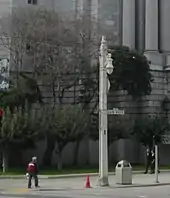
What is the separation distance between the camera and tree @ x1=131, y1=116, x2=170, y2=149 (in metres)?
49.5

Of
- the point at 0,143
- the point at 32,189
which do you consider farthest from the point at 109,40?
the point at 32,189

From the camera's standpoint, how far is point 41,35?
138 feet

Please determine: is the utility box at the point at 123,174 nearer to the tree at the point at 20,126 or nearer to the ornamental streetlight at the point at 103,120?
the ornamental streetlight at the point at 103,120

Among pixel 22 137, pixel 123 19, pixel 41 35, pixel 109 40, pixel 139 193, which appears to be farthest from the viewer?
pixel 123 19

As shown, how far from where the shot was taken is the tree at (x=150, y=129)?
49.5m

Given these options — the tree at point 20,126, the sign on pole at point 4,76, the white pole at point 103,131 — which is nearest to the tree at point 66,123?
the tree at point 20,126

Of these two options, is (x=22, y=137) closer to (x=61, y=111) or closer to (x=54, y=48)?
(x=61, y=111)

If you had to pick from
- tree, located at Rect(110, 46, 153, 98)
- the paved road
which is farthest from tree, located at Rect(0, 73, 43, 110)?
the paved road

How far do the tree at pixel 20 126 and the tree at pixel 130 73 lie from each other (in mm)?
11141

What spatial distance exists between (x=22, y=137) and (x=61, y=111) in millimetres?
3430

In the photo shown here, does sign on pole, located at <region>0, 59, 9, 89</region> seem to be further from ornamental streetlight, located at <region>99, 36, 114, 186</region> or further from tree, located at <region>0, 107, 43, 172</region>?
ornamental streetlight, located at <region>99, 36, 114, 186</region>

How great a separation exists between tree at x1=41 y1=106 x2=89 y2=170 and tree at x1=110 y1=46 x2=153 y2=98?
898 centimetres

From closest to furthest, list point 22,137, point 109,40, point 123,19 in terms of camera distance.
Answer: point 22,137 → point 109,40 → point 123,19

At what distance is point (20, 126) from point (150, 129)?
49.8ft
